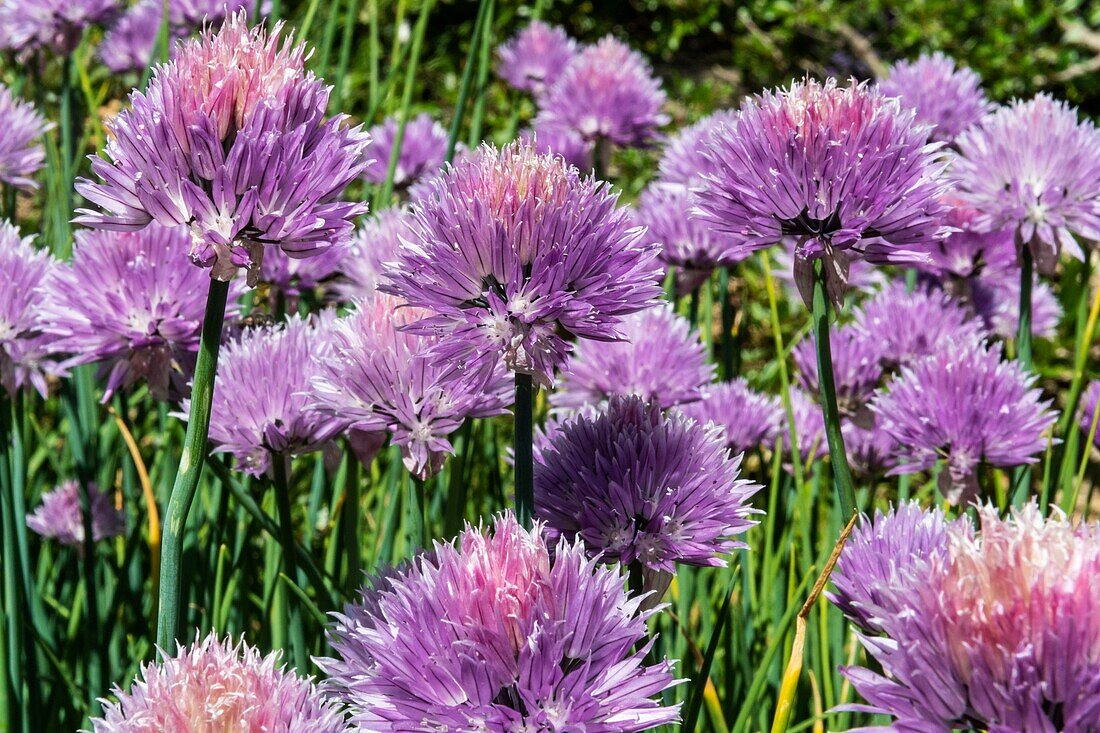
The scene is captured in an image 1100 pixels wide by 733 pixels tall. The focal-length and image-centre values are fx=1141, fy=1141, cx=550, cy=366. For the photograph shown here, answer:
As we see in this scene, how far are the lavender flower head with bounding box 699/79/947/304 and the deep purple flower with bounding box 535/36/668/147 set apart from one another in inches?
47.7

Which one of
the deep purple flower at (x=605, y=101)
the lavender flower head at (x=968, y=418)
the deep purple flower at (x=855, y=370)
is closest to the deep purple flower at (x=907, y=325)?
the deep purple flower at (x=855, y=370)

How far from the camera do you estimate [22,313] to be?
1293 mm

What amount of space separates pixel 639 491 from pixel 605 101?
4.59ft

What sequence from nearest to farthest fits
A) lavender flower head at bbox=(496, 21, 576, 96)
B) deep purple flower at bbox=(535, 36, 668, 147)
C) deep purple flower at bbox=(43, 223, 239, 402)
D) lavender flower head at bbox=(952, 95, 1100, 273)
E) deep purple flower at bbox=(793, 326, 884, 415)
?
1. deep purple flower at bbox=(43, 223, 239, 402)
2. lavender flower head at bbox=(952, 95, 1100, 273)
3. deep purple flower at bbox=(793, 326, 884, 415)
4. deep purple flower at bbox=(535, 36, 668, 147)
5. lavender flower head at bbox=(496, 21, 576, 96)

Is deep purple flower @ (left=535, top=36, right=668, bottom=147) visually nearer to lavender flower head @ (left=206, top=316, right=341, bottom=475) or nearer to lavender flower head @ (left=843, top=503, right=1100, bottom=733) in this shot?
lavender flower head @ (left=206, top=316, right=341, bottom=475)

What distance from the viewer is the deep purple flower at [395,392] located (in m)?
1.02

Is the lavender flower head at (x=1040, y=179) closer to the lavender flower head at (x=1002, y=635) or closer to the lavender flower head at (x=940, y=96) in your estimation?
the lavender flower head at (x=940, y=96)

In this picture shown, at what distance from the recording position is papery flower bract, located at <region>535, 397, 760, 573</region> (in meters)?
0.92

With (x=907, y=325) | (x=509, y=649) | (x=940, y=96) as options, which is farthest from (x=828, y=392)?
(x=940, y=96)

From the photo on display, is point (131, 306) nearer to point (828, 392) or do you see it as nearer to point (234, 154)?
point (234, 154)

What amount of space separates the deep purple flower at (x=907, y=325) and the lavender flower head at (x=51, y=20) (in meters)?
1.47

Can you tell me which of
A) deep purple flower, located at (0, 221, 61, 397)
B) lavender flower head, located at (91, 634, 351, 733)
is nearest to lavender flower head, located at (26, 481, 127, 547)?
deep purple flower, located at (0, 221, 61, 397)

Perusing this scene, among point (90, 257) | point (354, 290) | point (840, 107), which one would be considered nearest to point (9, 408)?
point (90, 257)

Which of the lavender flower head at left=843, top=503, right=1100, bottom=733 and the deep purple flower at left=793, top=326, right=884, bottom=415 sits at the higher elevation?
the deep purple flower at left=793, top=326, right=884, bottom=415
